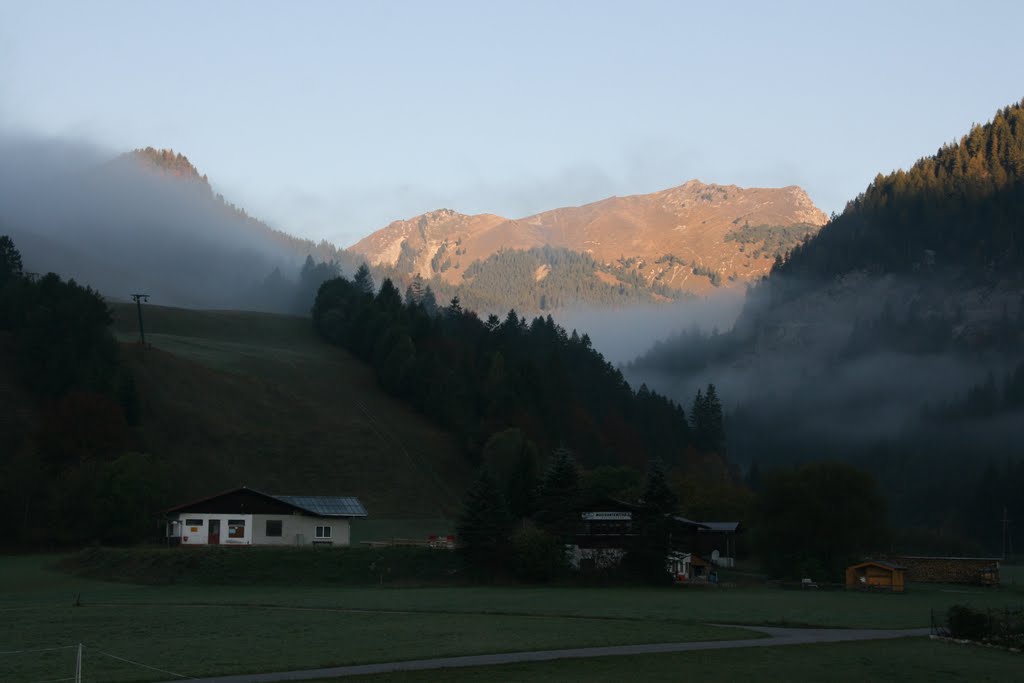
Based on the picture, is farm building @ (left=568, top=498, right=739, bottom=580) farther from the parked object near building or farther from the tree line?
the tree line

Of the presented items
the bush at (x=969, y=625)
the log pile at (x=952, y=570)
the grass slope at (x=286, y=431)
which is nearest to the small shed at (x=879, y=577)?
the log pile at (x=952, y=570)

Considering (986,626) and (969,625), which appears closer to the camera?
(986,626)

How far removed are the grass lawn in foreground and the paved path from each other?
0.90 m

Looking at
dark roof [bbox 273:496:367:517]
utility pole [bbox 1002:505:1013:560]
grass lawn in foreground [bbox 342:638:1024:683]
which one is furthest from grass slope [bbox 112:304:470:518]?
utility pole [bbox 1002:505:1013:560]

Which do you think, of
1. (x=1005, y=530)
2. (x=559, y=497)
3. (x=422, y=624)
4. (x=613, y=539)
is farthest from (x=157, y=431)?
(x=1005, y=530)

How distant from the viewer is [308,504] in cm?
9062

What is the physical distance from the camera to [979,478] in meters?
186

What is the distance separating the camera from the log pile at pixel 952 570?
8889 centimetres

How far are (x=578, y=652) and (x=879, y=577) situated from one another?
48.1 metres

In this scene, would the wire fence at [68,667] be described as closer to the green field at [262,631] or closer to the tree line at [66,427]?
the green field at [262,631]

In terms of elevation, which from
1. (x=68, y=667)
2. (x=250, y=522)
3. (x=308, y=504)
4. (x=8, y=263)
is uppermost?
(x=8, y=263)

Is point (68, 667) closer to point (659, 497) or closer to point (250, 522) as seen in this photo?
point (659, 497)

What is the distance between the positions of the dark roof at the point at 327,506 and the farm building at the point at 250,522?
8 cm

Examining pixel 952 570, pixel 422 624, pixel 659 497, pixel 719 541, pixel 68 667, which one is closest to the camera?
pixel 68 667
